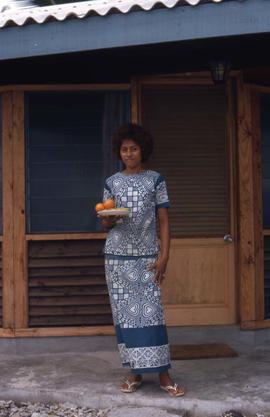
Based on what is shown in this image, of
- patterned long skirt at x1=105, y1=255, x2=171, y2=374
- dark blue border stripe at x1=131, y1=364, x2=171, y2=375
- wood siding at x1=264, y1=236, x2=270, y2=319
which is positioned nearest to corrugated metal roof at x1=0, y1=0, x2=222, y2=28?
patterned long skirt at x1=105, y1=255, x2=171, y2=374

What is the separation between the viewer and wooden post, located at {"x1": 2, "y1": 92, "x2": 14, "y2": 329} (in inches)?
225

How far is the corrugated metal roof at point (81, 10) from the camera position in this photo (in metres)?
4.11

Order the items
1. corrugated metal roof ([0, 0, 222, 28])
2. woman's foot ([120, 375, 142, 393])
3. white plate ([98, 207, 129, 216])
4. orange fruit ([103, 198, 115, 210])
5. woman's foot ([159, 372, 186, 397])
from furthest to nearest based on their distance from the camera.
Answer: woman's foot ([120, 375, 142, 393]) < woman's foot ([159, 372, 186, 397]) < orange fruit ([103, 198, 115, 210]) < white plate ([98, 207, 129, 216]) < corrugated metal roof ([0, 0, 222, 28])

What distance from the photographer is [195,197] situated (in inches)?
230

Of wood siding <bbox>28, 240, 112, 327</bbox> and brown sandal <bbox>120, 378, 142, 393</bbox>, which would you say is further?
wood siding <bbox>28, 240, 112, 327</bbox>

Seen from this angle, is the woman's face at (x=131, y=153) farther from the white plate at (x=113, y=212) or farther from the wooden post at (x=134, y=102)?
the wooden post at (x=134, y=102)

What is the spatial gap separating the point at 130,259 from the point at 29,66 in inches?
81.2

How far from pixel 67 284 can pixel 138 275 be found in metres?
1.45

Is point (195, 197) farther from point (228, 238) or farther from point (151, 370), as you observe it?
point (151, 370)

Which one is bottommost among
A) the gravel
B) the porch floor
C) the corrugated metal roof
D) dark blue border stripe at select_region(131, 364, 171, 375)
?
the gravel

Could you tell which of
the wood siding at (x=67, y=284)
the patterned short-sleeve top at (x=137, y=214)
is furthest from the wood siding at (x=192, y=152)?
the patterned short-sleeve top at (x=137, y=214)

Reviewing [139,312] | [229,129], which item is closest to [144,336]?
[139,312]

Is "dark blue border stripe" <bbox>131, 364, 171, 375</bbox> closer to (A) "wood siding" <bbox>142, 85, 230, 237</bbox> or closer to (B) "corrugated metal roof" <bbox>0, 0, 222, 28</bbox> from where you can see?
(A) "wood siding" <bbox>142, 85, 230, 237</bbox>

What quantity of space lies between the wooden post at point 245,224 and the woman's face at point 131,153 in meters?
1.52
